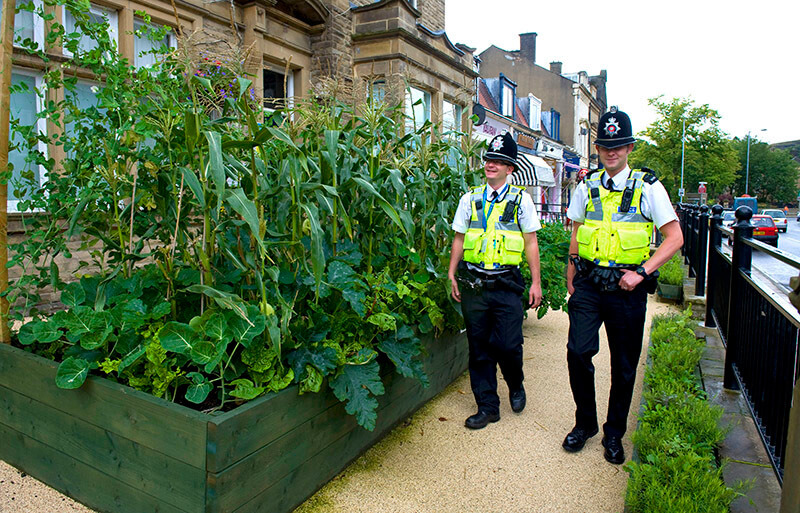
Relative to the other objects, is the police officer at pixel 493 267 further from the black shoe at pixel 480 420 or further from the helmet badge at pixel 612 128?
the helmet badge at pixel 612 128

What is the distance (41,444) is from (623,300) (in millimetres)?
2982

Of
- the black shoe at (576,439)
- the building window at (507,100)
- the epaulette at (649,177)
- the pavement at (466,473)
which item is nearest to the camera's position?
the pavement at (466,473)

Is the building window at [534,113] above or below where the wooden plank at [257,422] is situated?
above

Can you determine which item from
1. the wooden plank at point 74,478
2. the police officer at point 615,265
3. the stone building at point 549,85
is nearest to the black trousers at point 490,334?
the police officer at point 615,265

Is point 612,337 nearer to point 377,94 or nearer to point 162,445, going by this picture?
point 162,445

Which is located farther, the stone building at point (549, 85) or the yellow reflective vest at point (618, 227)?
the stone building at point (549, 85)

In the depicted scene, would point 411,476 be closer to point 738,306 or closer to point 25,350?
point 25,350

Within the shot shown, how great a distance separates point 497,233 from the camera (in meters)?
3.46

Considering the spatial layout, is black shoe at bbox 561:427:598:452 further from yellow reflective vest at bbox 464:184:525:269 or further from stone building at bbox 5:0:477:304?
stone building at bbox 5:0:477:304

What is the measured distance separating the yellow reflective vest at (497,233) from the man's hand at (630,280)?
2.19 ft

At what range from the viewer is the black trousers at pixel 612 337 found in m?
3.08

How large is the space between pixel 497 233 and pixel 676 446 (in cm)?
148

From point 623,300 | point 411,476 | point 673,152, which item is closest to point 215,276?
point 411,476

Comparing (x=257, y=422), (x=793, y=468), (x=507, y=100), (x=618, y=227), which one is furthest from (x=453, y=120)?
(x=507, y=100)
